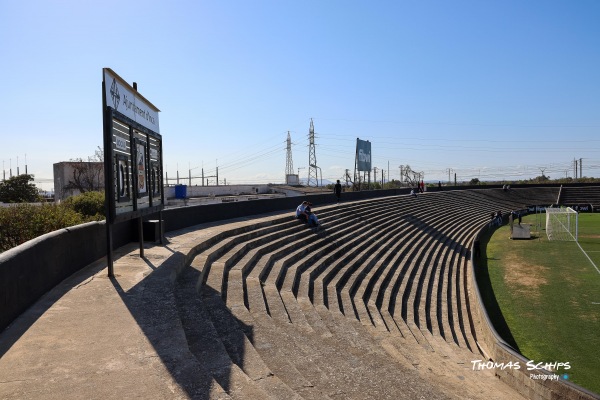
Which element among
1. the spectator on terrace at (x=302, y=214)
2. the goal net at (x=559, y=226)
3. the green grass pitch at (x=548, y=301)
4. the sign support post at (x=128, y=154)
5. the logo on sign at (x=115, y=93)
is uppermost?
the logo on sign at (x=115, y=93)

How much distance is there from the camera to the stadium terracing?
417cm

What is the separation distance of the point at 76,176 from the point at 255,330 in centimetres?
3561

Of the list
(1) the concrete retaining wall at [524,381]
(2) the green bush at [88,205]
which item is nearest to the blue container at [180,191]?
(2) the green bush at [88,205]

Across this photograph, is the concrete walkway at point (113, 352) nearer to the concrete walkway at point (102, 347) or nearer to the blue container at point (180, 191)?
the concrete walkway at point (102, 347)

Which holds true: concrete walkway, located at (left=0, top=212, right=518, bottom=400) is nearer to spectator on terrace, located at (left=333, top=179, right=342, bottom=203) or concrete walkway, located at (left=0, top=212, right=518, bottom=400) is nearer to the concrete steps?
the concrete steps

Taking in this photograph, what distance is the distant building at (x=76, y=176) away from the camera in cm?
3747

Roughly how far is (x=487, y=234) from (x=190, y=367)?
3339cm

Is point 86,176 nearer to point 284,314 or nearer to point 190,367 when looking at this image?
point 284,314

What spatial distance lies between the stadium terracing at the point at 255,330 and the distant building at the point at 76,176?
2646 centimetres

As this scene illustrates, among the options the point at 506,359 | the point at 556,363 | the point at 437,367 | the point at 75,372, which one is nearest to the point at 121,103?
the point at 75,372

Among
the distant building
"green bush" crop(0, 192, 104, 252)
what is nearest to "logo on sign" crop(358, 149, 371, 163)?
the distant building

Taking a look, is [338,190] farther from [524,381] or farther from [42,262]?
[42,262]

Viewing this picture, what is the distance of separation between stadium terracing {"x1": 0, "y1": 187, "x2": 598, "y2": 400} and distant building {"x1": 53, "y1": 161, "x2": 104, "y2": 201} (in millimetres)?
26461

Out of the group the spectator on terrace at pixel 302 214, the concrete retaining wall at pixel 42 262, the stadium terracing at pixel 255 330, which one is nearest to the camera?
the stadium terracing at pixel 255 330
